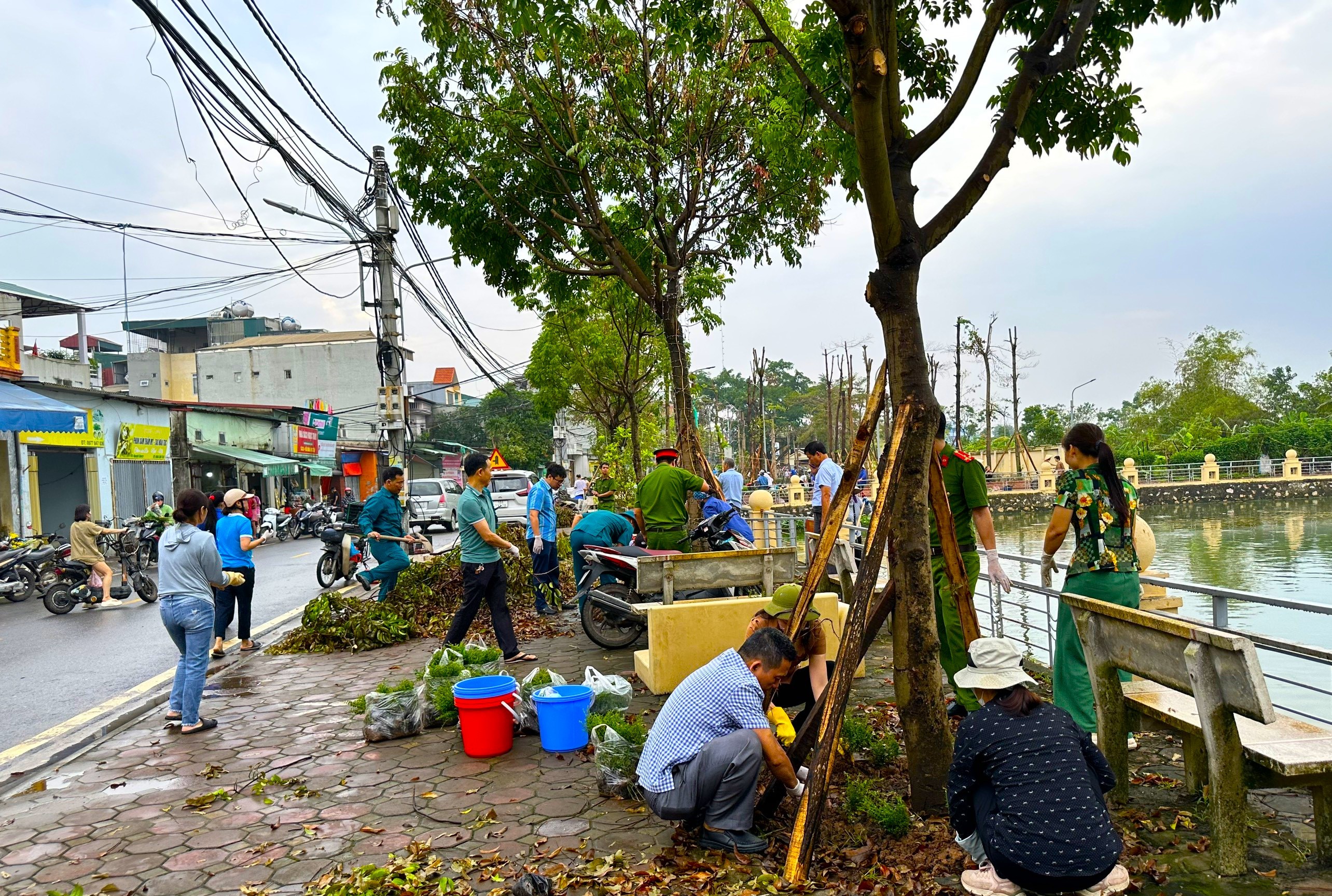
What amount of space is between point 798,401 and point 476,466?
267ft

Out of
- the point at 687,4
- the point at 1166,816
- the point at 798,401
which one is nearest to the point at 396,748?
the point at 1166,816

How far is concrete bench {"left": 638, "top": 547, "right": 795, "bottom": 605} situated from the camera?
7.41m

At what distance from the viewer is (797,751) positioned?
4449 millimetres

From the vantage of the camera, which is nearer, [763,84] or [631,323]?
[763,84]

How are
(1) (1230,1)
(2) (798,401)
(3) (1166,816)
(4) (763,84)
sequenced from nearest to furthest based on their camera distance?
(3) (1166,816) → (1) (1230,1) → (4) (763,84) → (2) (798,401)

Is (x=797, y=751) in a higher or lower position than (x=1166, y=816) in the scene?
higher

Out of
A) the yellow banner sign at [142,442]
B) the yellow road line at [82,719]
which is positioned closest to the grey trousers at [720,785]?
the yellow road line at [82,719]

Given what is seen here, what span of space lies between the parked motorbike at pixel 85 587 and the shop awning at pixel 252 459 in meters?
14.4

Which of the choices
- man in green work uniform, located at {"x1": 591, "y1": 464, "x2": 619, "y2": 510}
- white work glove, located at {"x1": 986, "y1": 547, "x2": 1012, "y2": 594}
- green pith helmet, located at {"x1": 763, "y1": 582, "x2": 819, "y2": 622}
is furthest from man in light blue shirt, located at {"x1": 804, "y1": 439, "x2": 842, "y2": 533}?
green pith helmet, located at {"x1": 763, "y1": 582, "x2": 819, "y2": 622}

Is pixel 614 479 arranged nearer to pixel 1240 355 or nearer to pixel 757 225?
pixel 757 225

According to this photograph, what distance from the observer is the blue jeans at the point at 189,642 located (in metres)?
6.26

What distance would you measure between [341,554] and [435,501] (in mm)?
14790

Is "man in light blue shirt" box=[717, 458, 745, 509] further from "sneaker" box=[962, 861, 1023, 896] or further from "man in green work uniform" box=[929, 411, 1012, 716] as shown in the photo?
"sneaker" box=[962, 861, 1023, 896]

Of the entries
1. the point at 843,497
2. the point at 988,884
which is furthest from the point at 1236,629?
the point at 988,884
